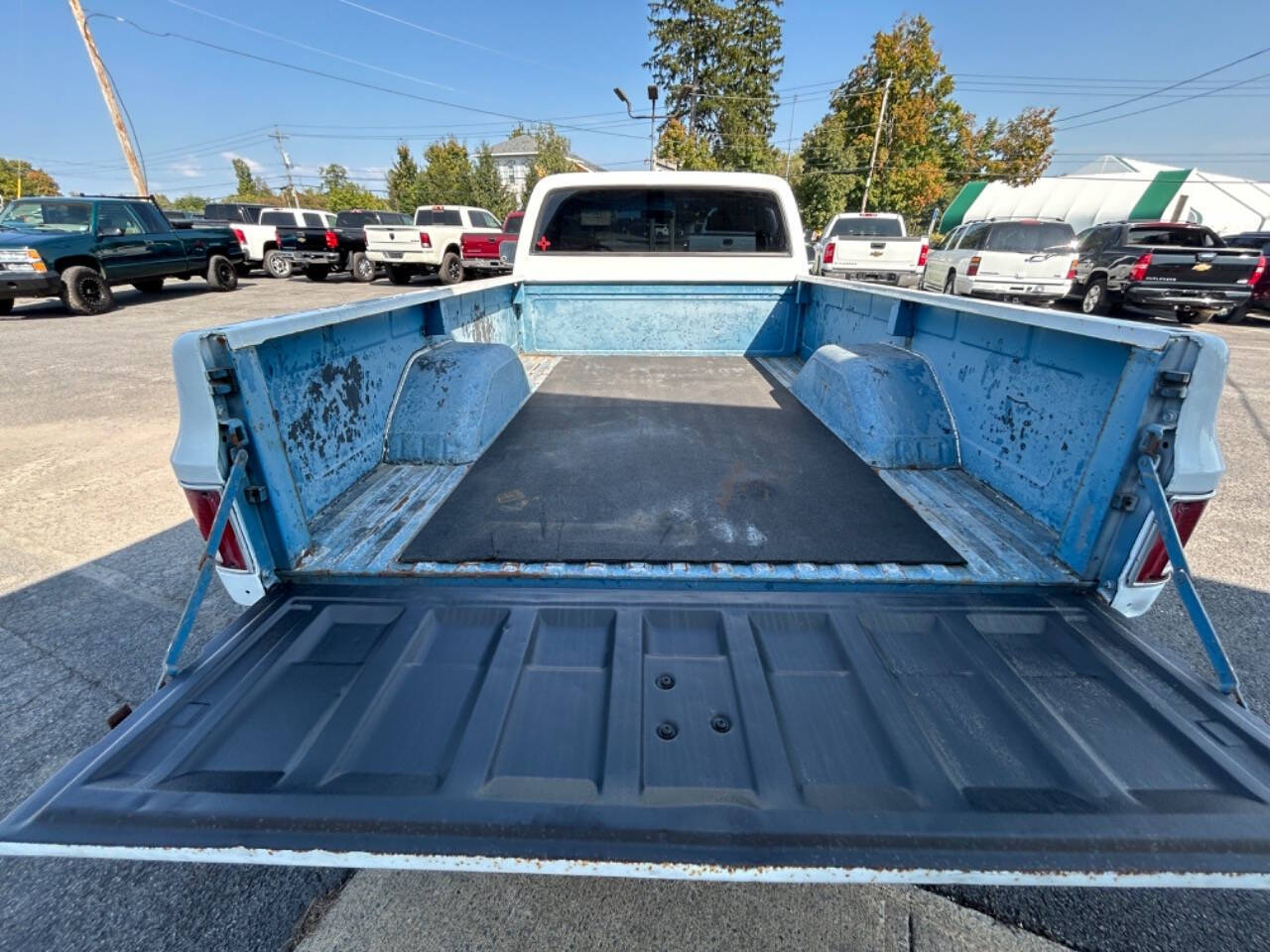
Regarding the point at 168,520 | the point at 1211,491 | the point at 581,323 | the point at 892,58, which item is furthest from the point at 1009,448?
the point at 892,58

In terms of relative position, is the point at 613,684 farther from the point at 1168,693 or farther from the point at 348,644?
the point at 1168,693

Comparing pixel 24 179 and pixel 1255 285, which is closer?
pixel 1255 285

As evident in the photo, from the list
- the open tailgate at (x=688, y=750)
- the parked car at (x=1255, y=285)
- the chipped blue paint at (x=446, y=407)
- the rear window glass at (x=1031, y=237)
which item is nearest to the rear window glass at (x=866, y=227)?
the rear window glass at (x=1031, y=237)

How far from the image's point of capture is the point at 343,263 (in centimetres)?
1830

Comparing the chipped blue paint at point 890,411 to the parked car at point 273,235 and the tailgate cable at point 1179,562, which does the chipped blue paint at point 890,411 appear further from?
the parked car at point 273,235

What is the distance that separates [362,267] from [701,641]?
2049 cm

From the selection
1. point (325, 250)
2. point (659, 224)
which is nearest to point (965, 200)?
point (325, 250)

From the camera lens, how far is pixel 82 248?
11.0 m

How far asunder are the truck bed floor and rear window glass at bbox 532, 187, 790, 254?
1.90 metres

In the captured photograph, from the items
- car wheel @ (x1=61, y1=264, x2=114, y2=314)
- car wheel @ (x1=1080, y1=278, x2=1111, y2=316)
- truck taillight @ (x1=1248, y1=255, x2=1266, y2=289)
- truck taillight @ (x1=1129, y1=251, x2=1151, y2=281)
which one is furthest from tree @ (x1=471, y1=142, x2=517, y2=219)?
truck taillight @ (x1=1248, y1=255, x2=1266, y2=289)

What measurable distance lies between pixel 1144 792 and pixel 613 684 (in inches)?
43.6

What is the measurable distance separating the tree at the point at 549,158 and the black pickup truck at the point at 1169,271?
128ft

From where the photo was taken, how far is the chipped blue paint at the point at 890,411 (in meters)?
2.64

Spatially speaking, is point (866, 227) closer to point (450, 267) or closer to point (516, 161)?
point (450, 267)
